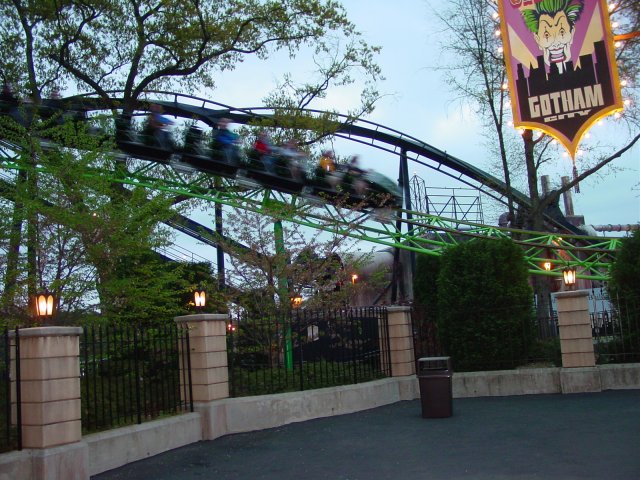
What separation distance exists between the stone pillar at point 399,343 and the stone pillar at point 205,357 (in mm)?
5080

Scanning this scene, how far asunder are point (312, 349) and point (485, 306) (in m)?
4.40

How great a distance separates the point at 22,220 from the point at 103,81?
12554 mm

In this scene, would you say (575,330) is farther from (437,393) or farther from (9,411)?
(9,411)

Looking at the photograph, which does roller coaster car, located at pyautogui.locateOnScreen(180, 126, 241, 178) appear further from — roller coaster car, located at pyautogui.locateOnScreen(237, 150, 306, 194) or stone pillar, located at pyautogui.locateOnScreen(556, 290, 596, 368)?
stone pillar, located at pyautogui.locateOnScreen(556, 290, 596, 368)

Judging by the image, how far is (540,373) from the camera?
15.8m

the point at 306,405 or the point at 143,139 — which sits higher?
the point at 143,139

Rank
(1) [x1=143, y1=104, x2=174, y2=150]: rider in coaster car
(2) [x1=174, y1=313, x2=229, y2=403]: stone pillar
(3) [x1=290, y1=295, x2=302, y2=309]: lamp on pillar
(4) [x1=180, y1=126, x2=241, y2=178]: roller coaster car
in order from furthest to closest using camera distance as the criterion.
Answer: (4) [x1=180, y1=126, x2=241, y2=178]: roller coaster car
(1) [x1=143, y1=104, x2=174, y2=150]: rider in coaster car
(3) [x1=290, y1=295, x2=302, y2=309]: lamp on pillar
(2) [x1=174, y1=313, x2=229, y2=403]: stone pillar

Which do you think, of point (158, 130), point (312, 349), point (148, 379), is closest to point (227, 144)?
point (158, 130)

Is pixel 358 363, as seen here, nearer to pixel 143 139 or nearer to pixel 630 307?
pixel 630 307

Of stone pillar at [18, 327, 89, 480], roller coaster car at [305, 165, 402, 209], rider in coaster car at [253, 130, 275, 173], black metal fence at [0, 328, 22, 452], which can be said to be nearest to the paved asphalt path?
stone pillar at [18, 327, 89, 480]

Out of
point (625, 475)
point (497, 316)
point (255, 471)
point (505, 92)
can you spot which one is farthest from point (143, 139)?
point (625, 475)

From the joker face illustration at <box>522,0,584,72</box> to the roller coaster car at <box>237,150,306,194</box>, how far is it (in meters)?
12.0

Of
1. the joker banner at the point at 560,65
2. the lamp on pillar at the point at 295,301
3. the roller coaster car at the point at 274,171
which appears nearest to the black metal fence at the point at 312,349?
the lamp on pillar at the point at 295,301

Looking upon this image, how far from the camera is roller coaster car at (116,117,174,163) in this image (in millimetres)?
24578
